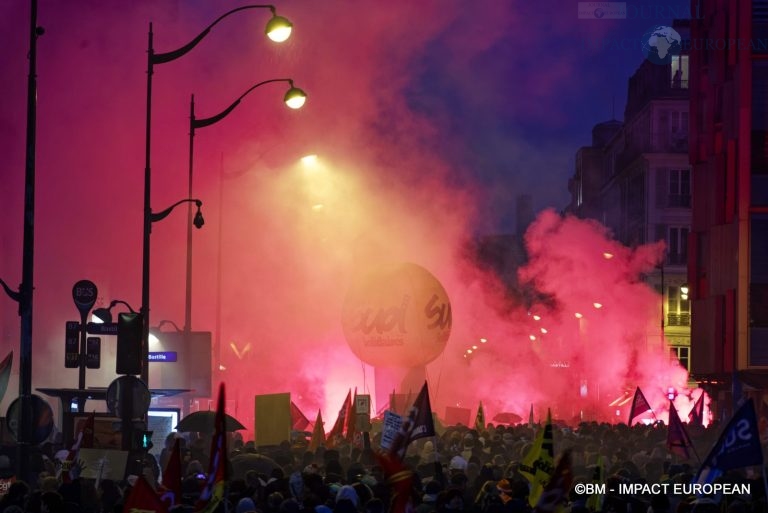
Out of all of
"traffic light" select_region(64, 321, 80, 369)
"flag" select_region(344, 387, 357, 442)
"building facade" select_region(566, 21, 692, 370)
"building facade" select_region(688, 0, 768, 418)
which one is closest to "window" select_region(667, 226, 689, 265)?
"building facade" select_region(566, 21, 692, 370)

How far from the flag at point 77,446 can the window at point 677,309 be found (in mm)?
59651

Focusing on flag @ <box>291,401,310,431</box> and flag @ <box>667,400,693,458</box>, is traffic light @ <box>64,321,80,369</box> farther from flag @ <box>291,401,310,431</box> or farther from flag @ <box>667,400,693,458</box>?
flag @ <box>667,400,693,458</box>

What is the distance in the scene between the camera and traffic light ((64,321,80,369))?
2719 centimetres

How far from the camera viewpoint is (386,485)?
14055 millimetres

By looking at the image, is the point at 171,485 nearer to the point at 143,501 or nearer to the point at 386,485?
the point at 143,501

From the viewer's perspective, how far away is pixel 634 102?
87.7 metres

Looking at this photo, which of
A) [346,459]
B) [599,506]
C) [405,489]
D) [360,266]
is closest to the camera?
[405,489]

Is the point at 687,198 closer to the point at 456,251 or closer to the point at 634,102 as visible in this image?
the point at 634,102

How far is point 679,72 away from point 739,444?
71.5 m

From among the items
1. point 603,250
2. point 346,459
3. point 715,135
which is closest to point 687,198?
point 603,250

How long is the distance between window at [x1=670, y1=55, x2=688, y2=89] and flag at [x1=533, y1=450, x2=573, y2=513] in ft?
238

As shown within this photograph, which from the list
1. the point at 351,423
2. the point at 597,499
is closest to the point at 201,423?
the point at 351,423

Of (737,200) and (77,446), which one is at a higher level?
(737,200)

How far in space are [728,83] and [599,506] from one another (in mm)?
33196
